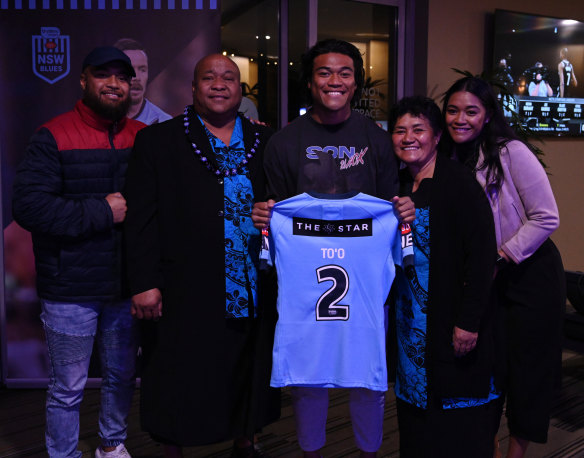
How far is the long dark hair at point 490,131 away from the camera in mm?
2072

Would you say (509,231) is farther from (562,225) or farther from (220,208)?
(562,225)

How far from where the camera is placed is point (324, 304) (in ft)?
6.23

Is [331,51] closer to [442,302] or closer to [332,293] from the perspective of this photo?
[332,293]

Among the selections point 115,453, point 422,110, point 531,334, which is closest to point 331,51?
point 422,110

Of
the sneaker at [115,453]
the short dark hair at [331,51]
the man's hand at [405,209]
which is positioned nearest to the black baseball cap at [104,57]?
the short dark hair at [331,51]

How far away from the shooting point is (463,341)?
1.83 m

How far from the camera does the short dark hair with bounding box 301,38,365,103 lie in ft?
6.53

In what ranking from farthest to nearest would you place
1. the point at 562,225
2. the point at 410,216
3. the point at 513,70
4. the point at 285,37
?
1. the point at 562,225
2. the point at 513,70
3. the point at 285,37
4. the point at 410,216

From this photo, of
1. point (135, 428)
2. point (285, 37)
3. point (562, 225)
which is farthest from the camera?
point (562, 225)

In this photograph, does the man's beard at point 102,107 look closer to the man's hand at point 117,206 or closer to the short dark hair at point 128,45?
the man's hand at point 117,206

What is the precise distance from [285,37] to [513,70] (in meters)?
2.12

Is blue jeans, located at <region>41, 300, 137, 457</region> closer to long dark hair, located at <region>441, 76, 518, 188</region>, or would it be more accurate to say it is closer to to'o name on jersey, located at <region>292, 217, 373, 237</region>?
to'o name on jersey, located at <region>292, 217, 373, 237</region>

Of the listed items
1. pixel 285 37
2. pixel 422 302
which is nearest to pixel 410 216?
pixel 422 302

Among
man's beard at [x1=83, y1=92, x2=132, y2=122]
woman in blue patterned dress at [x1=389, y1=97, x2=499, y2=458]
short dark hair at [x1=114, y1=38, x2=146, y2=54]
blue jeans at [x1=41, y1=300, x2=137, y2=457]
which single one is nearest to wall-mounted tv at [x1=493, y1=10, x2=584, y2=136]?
short dark hair at [x1=114, y1=38, x2=146, y2=54]
